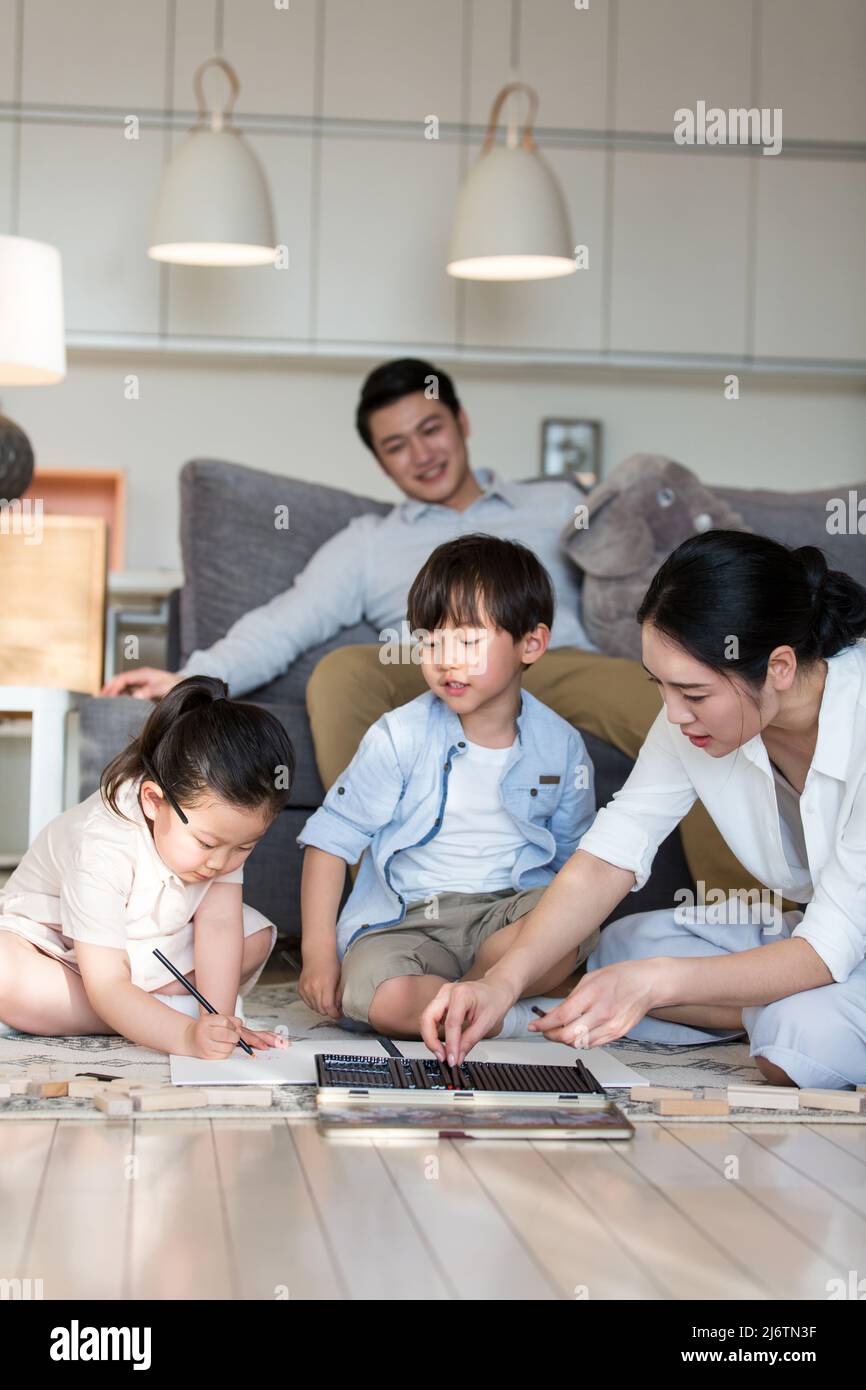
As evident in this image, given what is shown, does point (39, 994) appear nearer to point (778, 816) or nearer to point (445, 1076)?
point (445, 1076)

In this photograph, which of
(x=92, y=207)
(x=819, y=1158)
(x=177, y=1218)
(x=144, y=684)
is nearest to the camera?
(x=177, y=1218)

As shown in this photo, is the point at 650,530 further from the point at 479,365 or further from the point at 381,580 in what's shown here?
the point at 479,365

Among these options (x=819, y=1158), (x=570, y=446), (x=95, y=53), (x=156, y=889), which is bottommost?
(x=819, y=1158)

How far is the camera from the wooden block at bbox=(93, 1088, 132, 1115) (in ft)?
4.54

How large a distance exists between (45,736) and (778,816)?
1263 mm

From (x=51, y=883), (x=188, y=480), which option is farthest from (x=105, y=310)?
(x=51, y=883)

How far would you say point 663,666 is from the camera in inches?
61.1

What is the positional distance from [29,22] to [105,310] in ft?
2.65

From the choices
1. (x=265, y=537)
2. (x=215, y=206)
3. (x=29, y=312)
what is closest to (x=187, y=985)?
(x=265, y=537)

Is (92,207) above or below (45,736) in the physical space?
above

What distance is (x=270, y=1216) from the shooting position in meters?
1.10

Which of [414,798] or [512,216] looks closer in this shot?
[414,798]

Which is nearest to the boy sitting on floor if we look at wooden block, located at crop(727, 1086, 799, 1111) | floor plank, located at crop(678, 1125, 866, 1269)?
wooden block, located at crop(727, 1086, 799, 1111)

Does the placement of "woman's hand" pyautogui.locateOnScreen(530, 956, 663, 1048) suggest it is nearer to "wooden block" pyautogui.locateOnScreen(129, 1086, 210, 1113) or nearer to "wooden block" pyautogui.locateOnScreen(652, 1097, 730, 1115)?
"wooden block" pyautogui.locateOnScreen(652, 1097, 730, 1115)
